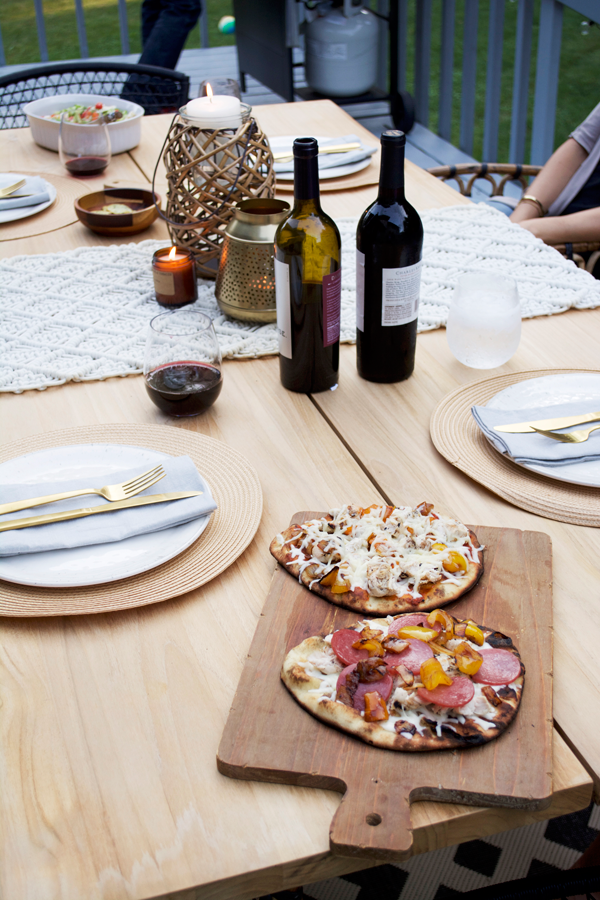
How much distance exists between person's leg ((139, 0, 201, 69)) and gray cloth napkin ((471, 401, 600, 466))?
107 inches

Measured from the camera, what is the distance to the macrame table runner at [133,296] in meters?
1.17

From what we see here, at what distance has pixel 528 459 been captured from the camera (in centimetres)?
89

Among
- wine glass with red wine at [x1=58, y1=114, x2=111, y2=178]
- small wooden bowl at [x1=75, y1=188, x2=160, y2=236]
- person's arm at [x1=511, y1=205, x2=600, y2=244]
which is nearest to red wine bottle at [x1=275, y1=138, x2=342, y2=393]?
small wooden bowl at [x1=75, y1=188, x2=160, y2=236]

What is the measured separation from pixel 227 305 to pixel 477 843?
3.13ft

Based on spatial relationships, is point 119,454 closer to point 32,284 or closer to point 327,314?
point 327,314

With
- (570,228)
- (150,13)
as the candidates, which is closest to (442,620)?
(570,228)

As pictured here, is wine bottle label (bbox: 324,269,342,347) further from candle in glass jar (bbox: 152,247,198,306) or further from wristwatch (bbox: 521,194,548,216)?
wristwatch (bbox: 521,194,548,216)

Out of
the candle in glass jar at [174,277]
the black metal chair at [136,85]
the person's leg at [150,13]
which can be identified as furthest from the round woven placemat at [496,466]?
the person's leg at [150,13]

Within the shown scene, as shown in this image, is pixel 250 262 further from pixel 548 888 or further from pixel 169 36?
pixel 169 36

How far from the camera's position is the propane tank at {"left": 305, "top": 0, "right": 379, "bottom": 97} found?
4.11 m

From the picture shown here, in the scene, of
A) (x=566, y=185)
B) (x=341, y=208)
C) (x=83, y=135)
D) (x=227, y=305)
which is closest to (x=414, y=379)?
(x=227, y=305)

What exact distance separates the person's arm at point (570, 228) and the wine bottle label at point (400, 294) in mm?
1092

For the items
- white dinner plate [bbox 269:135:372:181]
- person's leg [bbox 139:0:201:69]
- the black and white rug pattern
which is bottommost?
the black and white rug pattern

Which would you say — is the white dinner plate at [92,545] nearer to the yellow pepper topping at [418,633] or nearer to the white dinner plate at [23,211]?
the yellow pepper topping at [418,633]
